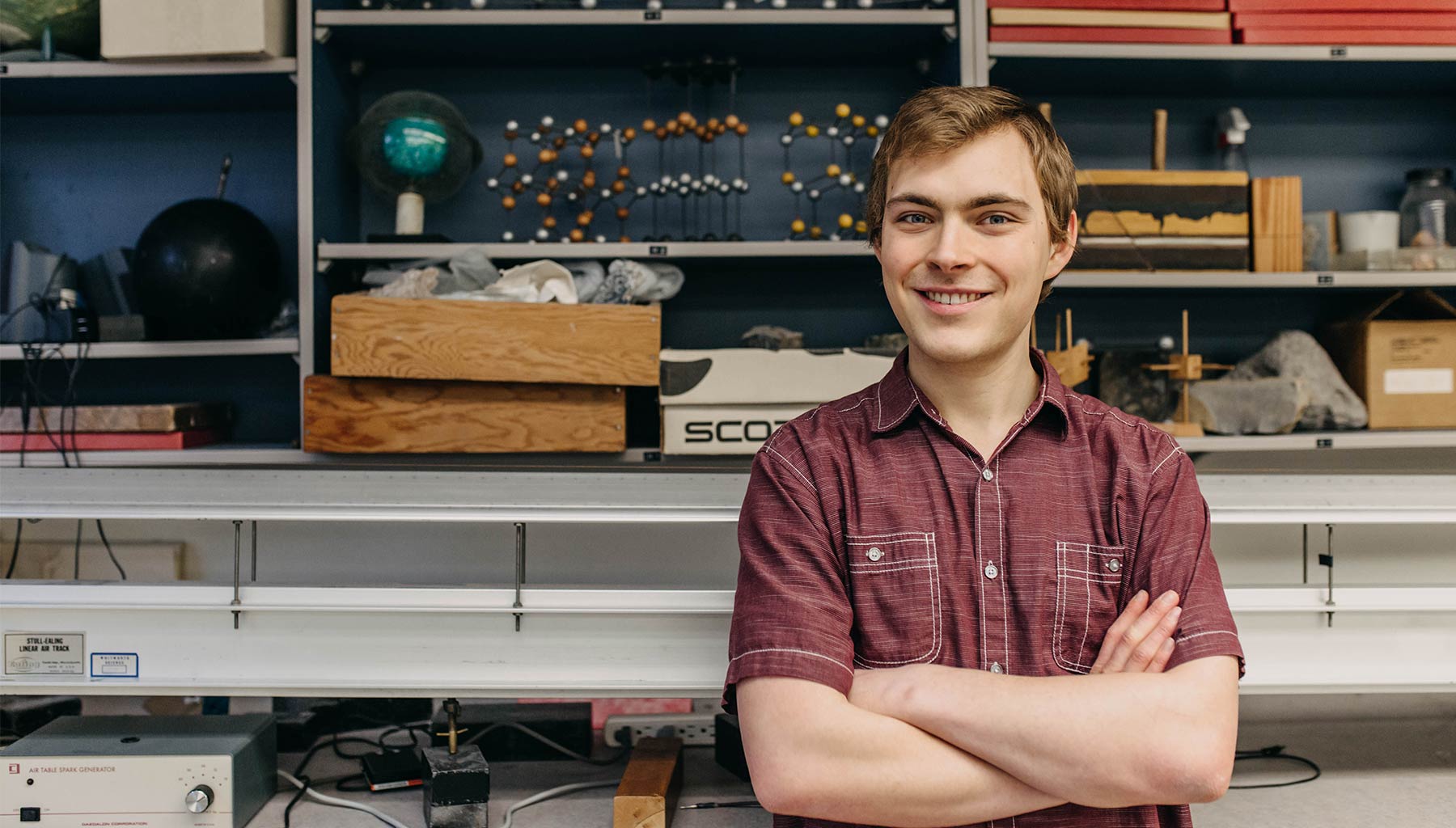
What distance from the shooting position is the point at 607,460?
179 cm

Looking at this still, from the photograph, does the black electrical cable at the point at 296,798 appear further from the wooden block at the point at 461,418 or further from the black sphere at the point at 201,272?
the black sphere at the point at 201,272

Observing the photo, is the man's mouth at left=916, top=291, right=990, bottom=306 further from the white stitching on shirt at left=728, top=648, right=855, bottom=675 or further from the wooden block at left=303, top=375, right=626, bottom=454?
the wooden block at left=303, top=375, right=626, bottom=454

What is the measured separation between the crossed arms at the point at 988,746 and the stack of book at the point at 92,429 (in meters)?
1.36

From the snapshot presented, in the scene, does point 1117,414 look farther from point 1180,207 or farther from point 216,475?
point 216,475

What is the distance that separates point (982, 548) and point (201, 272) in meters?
1.45

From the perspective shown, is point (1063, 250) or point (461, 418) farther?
point (461, 418)

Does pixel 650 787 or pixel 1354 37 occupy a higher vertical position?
pixel 1354 37

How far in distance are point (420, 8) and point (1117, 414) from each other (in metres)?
1.56

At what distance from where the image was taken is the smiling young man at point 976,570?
0.88 meters

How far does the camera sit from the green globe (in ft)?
5.87

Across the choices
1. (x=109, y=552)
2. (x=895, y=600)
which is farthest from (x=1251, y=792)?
(x=109, y=552)

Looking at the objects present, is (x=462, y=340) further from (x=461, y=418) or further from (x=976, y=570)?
(x=976, y=570)

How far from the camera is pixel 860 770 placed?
88 cm

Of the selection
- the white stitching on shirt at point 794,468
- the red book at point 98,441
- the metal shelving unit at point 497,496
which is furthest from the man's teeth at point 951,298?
the red book at point 98,441
